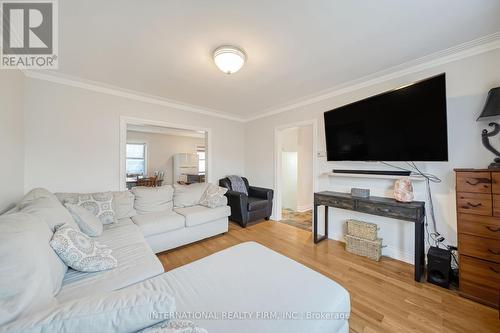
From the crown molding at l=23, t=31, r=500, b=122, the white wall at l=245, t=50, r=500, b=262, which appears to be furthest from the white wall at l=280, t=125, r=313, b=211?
the white wall at l=245, t=50, r=500, b=262

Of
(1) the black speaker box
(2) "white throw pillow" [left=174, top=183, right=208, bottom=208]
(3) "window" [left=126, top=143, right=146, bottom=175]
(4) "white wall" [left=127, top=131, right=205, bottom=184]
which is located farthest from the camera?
(4) "white wall" [left=127, top=131, right=205, bottom=184]

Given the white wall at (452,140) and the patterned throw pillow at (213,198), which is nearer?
the white wall at (452,140)

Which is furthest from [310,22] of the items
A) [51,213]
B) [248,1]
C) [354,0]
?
[51,213]

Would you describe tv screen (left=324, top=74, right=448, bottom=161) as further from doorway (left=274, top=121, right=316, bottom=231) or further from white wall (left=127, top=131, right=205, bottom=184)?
white wall (left=127, top=131, right=205, bottom=184)

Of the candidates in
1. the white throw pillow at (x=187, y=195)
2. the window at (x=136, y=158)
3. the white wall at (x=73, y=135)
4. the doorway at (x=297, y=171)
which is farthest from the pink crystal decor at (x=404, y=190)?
the window at (x=136, y=158)

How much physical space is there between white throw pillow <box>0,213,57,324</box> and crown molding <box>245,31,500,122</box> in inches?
141

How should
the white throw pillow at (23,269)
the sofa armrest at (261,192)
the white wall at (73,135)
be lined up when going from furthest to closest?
→ the sofa armrest at (261,192) < the white wall at (73,135) < the white throw pillow at (23,269)

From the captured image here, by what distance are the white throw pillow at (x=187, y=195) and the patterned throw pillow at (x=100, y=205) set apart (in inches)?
38.3

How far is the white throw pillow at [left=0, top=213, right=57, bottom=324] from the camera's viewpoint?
0.73 metres

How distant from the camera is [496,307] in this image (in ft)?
5.38

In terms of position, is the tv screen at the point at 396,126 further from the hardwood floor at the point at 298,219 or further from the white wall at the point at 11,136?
the white wall at the point at 11,136

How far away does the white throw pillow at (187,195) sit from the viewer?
3287mm

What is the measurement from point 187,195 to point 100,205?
4.06 ft

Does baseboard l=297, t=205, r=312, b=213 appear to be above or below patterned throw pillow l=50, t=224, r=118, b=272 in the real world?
below
